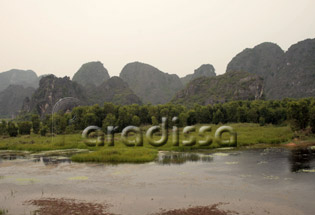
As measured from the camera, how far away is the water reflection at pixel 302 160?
1173 inches

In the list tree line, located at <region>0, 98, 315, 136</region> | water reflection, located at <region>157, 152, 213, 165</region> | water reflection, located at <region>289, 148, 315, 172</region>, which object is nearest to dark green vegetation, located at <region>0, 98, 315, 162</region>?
tree line, located at <region>0, 98, 315, 136</region>

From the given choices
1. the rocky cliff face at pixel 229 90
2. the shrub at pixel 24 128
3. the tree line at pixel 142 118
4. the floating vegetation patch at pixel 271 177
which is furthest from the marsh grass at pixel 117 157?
the rocky cliff face at pixel 229 90

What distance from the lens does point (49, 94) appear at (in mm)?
183375

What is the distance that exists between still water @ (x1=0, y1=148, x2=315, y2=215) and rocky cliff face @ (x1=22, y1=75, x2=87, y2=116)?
152m

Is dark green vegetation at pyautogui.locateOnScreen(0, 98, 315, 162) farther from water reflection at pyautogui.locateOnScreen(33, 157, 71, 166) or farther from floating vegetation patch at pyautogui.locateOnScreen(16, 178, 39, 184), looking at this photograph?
floating vegetation patch at pyautogui.locateOnScreen(16, 178, 39, 184)

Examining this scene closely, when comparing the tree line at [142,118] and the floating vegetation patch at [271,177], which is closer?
the floating vegetation patch at [271,177]

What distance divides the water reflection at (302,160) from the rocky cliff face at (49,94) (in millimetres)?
167048

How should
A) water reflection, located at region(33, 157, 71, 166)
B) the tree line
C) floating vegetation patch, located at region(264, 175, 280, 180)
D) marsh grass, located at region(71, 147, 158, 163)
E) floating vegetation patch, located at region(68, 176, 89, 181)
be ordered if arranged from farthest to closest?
the tree line → water reflection, located at region(33, 157, 71, 166) → marsh grass, located at region(71, 147, 158, 163) → floating vegetation patch, located at region(68, 176, 89, 181) → floating vegetation patch, located at region(264, 175, 280, 180)

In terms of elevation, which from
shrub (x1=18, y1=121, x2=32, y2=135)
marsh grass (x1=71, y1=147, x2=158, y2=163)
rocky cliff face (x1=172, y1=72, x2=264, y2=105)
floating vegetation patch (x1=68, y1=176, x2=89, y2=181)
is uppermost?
rocky cliff face (x1=172, y1=72, x2=264, y2=105)

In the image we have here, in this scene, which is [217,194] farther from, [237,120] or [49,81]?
[49,81]

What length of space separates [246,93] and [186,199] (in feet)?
505

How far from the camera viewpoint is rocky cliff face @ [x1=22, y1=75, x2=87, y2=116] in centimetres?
18025

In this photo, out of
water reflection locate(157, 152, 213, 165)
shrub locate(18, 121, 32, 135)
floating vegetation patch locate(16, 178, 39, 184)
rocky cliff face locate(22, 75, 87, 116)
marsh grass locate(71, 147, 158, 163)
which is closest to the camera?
floating vegetation patch locate(16, 178, 39, 184)

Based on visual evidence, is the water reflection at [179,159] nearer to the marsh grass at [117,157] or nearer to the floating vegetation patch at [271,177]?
the marsh grass at [117,157]
